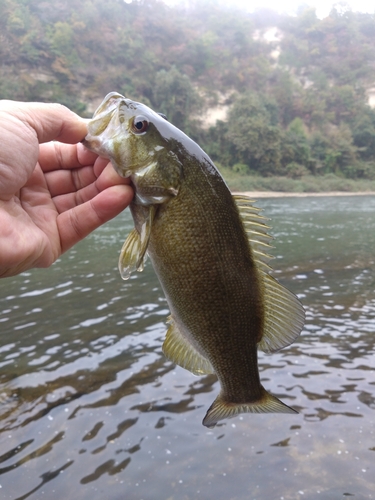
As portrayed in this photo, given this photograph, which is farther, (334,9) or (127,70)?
(334,9)

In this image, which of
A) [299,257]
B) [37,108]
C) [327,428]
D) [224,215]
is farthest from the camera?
[299,257]

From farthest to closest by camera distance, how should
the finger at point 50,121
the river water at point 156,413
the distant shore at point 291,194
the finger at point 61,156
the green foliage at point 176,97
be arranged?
the green foliage at point 176,97 < the distant shore at point 291,194 < the river water at point 156,413 < the finger at point 61,156 < the finger at point 50,121

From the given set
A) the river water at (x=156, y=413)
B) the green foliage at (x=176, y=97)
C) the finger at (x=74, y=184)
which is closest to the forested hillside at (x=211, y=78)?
the green foliage at (x=176, y=97)

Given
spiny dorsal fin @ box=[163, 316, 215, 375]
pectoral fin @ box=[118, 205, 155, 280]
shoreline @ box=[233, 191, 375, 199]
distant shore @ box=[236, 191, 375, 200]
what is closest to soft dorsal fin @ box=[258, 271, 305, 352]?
spiny dorsal fin @ box=[163, 316, 215, 375]

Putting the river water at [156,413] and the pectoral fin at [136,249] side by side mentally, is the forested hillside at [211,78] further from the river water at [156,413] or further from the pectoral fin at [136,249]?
the pectoral fin at [136,249]

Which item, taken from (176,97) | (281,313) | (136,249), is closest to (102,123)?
(136,249)

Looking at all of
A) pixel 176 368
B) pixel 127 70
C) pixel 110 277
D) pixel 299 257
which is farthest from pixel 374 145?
pixel 176 368

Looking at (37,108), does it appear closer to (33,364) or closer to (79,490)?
(79,490)
